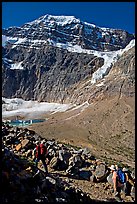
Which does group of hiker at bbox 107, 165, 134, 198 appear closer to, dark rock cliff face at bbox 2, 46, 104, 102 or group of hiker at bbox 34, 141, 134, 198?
group of hiker at bbox 34, 141, 134, 198

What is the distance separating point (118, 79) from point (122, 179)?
331 feet

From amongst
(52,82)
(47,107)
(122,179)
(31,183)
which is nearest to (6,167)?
(31,183)

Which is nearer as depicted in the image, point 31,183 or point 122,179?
point 31,183

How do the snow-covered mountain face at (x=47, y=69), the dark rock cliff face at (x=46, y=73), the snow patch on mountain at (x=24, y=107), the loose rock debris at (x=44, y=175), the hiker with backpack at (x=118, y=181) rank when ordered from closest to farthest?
the loose rock debris at (x=44, y=175) < the hiker with backpack at (x=118, y=181) < the snow patch on mountain at (x=24, y=107) < the snow-covered mountain face at (x=47, y=69) < the dark rock cliff face at (x=46, y=73)

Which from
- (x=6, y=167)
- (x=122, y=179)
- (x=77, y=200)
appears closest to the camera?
(x=6, y=167)

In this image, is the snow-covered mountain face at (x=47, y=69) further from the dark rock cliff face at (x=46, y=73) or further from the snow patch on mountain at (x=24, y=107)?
the snow patch on mountain at (x=24, y=107)

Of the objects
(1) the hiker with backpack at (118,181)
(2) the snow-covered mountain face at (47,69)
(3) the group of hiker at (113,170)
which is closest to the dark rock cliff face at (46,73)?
(2) the snow-covered mountain face at (47,69)

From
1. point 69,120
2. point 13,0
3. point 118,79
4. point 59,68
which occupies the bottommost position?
point 69,120

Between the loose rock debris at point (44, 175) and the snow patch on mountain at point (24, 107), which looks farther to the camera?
the snow patch on mountain at point (24, 107)

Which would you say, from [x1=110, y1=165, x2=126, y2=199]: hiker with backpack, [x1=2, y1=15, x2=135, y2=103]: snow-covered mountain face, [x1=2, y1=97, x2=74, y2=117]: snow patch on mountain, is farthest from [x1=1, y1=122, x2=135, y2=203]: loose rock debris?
[x1=2, y1=15, x2=135, y2=103]: snow-covered mountain face

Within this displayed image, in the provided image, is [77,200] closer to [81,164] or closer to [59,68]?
[81,164]

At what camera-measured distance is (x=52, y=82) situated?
167 m

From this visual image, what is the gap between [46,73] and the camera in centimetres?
17488

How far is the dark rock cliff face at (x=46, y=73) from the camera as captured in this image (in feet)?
519
